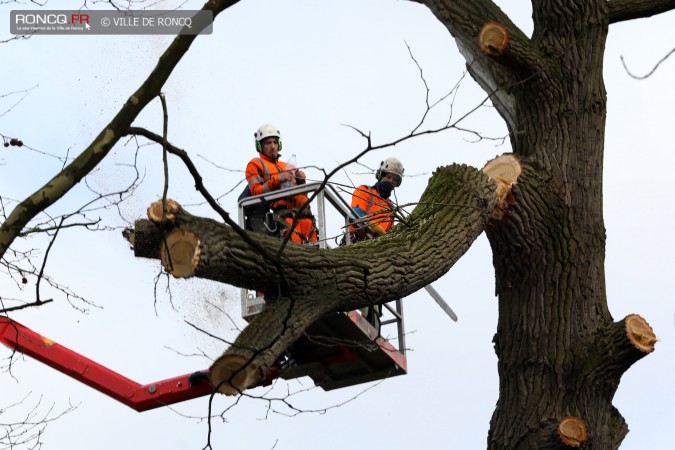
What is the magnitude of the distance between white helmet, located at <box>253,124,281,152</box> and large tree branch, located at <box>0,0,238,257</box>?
4.92 metres

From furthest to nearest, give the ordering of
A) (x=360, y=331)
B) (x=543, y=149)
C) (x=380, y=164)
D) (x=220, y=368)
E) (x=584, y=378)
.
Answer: (x=380, y=164)
(x=360, y=331)
(x=543, y=149)
(x=584, y=378)
(x=220, y=368)

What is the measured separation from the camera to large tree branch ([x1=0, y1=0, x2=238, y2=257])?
5863 mm

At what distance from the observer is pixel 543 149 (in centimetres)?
797

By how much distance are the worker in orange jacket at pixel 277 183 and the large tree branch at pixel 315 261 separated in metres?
2.48

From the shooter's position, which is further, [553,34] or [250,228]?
[250,228]

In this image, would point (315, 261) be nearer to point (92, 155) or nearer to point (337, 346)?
point (92, 155)

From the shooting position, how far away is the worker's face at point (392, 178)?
11.6 m

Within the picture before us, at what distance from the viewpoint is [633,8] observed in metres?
8.27

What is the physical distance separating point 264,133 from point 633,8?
3714mm

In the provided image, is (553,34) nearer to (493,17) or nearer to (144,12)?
(493,17)

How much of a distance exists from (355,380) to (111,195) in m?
4.64

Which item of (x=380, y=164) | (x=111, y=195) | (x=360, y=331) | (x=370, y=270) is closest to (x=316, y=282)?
(x=370, y=270)

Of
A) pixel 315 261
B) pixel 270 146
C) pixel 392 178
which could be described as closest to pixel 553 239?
pixel 315 261

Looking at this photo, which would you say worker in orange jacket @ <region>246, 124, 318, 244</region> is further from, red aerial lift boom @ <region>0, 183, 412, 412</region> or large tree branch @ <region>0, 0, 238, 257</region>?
large tree branch @ <region>0, 0, 238, 257</region>
